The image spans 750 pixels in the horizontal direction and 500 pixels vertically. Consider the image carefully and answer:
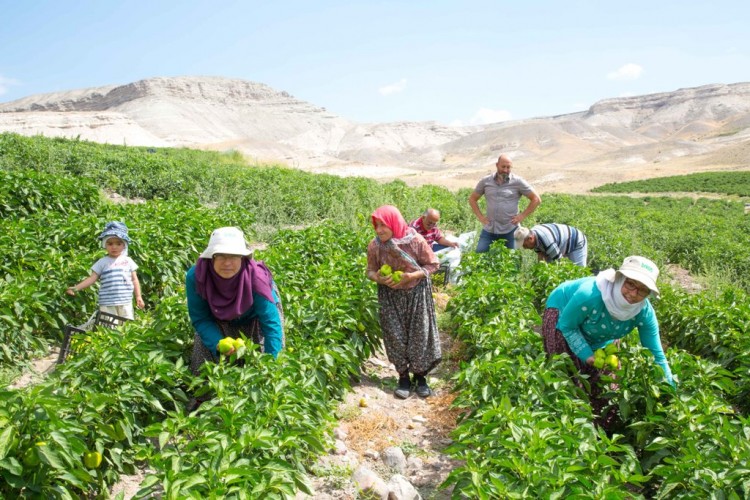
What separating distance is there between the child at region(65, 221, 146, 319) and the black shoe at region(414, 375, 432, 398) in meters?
2.61

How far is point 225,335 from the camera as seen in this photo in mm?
3451

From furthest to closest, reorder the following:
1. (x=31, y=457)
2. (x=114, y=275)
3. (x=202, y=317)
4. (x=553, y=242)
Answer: (x=553, y=242)
(x=114, y=275)
(x=202, y=317)
(x=31, y=457)

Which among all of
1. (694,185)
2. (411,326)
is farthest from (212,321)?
(694,185)

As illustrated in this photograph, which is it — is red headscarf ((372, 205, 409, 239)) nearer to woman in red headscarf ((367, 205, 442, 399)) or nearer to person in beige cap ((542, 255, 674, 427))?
woman in red headscarf ((367, 205, 442, 399))

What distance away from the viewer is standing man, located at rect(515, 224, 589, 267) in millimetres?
5695

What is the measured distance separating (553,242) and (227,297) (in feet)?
12.5

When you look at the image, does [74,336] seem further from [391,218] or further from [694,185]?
[694,185]

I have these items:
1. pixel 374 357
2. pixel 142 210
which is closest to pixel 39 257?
pixel 142 210

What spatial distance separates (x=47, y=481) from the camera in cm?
234

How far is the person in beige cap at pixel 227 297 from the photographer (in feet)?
10.1

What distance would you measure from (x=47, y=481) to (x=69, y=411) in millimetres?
337

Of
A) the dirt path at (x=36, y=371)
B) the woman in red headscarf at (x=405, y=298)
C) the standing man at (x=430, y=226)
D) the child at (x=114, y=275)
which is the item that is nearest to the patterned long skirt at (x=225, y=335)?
the woman in red headscarf at (x=405, y=298)

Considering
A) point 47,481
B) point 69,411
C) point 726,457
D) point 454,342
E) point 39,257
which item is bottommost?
point 454,342

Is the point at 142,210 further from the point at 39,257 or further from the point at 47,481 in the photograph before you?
the point at 47,481
